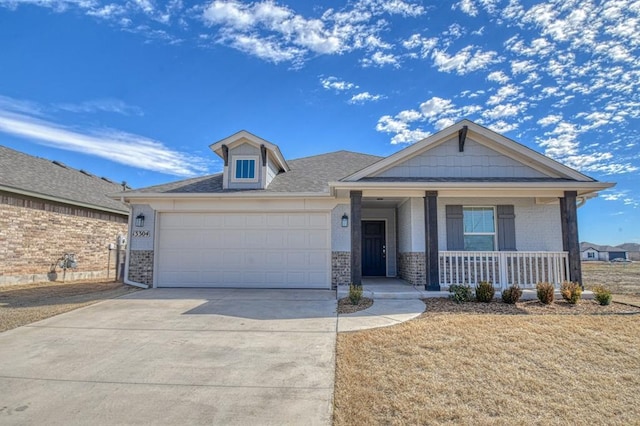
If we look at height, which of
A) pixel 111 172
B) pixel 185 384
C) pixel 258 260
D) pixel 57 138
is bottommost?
pixel 185 384

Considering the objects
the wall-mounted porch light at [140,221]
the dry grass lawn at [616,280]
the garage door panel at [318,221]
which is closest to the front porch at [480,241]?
the garage door panel at [318,221]

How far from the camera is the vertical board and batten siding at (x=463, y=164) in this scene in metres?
10.3

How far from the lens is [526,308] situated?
25.0 ft

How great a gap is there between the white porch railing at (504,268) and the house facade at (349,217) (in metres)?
0.05

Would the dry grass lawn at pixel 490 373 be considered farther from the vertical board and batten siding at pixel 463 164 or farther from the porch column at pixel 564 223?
the vertical board and batten siding at pixel 463 164

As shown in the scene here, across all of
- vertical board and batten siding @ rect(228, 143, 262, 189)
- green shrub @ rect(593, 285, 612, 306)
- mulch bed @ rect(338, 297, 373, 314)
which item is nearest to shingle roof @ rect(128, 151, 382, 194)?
vertical board and batten siding @ rect(228, 143, 262, 189)

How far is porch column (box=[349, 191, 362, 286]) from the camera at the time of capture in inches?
366

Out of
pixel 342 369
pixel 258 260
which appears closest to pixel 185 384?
pixel 342 369

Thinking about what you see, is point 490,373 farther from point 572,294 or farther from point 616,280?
point 616,280

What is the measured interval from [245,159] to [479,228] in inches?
305

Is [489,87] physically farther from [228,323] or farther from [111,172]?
[111,172]

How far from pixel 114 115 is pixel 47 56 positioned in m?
5.93

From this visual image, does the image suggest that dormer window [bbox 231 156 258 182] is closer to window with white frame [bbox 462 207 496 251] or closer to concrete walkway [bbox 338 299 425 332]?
concrete walkway [bbox 338 299 425 332]

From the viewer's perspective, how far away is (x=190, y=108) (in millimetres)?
14211
